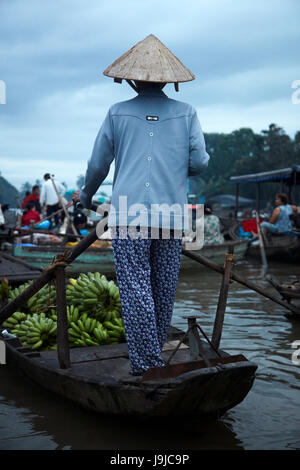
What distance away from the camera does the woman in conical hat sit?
9.81 ft

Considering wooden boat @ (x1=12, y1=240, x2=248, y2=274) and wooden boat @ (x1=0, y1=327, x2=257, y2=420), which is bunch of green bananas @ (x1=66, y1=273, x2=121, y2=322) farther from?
wooden boat @ (x1=12, y1=240, x2=248, y2=274)

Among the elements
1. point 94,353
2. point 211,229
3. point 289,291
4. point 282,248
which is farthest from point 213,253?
point 94,353

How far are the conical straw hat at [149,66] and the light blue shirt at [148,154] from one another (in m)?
0.13

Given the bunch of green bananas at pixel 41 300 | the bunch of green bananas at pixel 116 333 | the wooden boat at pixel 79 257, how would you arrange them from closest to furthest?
the bunch of green bananas at pixel 116 333
the bunch of green bananas at pixel 41 300
the wooden boat at pixel 79 257

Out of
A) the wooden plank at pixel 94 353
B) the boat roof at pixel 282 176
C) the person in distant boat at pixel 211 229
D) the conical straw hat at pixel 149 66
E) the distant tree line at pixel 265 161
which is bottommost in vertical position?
the wooden plank at pixel 94 353

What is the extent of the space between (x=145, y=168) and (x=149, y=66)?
58cm

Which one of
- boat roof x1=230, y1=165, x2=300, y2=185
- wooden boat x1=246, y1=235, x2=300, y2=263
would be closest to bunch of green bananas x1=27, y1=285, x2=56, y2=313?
wooden boat x1=246, y1=235, x2=300, y2=263

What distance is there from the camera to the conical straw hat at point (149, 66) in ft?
9.74

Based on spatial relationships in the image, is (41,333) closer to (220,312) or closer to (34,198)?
(220,312)

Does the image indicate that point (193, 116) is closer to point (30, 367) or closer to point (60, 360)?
point (60, 360)

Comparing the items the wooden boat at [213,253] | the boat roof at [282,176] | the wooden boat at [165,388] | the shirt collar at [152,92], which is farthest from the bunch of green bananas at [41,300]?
the boat roof at [282,176]

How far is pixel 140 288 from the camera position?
118 inches

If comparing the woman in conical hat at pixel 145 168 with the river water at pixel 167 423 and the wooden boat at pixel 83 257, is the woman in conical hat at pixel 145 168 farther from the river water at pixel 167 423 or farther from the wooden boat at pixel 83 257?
the wooden boat at pixel 83 257
